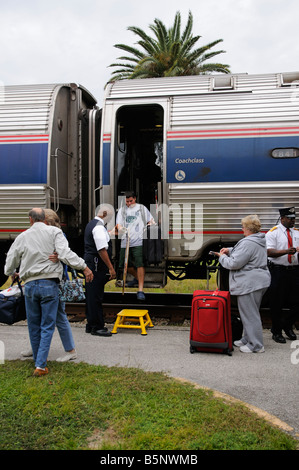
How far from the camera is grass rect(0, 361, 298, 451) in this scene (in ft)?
9.80

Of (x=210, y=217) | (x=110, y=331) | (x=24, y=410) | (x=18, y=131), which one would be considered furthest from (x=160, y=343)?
(x=18, y=131)

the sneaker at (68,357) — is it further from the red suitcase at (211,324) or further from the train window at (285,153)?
the train window at (285,153)

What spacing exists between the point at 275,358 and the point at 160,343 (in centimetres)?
144

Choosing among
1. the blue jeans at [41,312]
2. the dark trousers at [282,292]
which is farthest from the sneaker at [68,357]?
the dark trousers at [282,292]

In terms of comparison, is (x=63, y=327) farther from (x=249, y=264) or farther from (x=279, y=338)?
(x=279, y=338)

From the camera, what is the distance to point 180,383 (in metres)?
4.11

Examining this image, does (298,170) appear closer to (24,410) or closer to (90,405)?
(90,405)

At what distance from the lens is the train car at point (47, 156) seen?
6.75m

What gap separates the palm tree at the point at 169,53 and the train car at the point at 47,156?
17860 millimetres

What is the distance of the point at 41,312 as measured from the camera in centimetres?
452

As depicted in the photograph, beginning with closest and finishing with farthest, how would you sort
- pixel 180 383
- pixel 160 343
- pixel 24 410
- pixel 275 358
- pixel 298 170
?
pixel 24 410
pixel 180 383
pixel 275 358
pixel 160 343
pixel 298 170

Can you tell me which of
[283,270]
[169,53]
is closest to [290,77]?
[283,270]

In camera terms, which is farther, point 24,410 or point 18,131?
point 18,131

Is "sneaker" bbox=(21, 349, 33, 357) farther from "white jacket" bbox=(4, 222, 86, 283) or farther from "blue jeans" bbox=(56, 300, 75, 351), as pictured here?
"white jacket" bbox=(4, 222, 86, 283)
